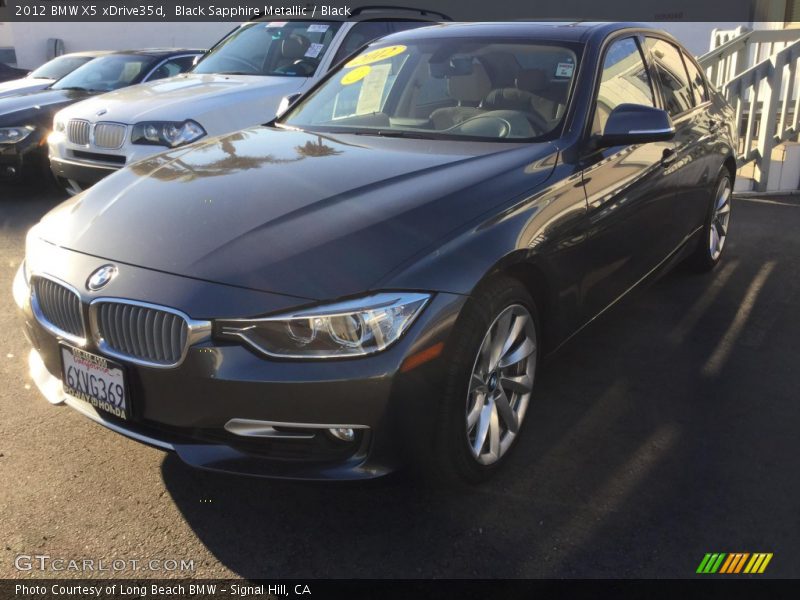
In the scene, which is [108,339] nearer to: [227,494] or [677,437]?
[227,494]

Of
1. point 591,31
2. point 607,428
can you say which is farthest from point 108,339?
point 591,31

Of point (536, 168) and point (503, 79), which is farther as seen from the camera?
point (503, 79)

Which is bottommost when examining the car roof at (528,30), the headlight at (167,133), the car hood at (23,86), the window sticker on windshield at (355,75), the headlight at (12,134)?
the headlight at (12,134)

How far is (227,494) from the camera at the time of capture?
9.03 feet

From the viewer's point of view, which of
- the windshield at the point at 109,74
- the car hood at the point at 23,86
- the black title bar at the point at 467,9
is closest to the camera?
the windshield at the point at 109,74

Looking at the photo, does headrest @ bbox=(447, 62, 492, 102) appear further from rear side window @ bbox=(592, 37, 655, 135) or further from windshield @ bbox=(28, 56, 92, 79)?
windshield @ bbox=(28, 56, 92, 79)

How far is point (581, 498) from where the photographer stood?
2738 millimetres

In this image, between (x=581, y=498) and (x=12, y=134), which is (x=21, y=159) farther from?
(x=581, y=498)

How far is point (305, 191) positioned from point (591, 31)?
1844 mm

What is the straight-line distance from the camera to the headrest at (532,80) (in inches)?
140

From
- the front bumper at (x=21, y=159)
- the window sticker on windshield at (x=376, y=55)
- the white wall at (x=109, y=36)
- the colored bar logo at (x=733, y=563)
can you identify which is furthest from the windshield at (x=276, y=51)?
the white wall at (x=109, y=36)

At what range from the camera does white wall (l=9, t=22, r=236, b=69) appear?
790 inches

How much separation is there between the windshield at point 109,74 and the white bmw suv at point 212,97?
1.41 meters

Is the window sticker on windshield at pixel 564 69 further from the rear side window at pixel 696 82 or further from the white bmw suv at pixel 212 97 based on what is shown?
the white bmw suv at pixel 212 97
